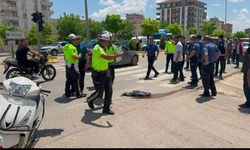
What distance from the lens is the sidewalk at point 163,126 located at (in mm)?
4648

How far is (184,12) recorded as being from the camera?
140375mm

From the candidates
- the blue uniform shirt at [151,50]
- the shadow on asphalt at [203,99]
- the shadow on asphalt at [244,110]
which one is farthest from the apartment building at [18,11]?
the shadow on asphalt at [244,110]

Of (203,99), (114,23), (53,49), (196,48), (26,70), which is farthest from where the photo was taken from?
(114,23)

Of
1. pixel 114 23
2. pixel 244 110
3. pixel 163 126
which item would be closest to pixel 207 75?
pixel 244 110

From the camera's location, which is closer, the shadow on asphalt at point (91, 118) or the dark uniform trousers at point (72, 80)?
the shadow on asphalt at point (91, 118)

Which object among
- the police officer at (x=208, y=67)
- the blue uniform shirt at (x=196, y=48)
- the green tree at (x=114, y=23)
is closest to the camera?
the police officer at (x=208, y=67)

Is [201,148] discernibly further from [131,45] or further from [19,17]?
[19,17]

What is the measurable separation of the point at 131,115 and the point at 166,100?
70.6 inches

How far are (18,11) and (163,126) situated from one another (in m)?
84.7

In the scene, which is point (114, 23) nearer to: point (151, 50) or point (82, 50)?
point (151, 50)

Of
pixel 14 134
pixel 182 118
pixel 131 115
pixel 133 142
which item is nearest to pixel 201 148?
pixel 133 142

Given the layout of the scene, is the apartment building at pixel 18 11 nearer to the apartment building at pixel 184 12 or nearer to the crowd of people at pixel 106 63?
the apartment building at pixel 184 12

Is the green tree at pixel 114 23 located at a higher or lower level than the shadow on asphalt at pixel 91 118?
higher

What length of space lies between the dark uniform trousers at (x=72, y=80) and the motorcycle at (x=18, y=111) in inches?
137
